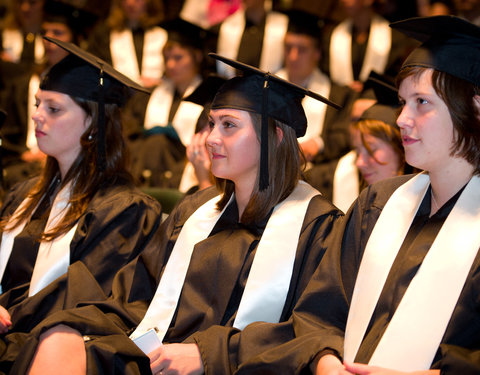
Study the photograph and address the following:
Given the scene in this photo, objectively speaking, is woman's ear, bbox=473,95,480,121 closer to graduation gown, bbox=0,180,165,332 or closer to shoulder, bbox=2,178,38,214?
graduation gown, bbox=0,180,165,332

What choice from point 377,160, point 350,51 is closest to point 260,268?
point 377,160

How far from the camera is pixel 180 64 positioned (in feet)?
17.7

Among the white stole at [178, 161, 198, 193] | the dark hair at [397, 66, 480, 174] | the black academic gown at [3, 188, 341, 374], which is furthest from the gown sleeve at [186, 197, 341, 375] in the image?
the white stole at [178, 161, 198, 193]

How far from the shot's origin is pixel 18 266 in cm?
316

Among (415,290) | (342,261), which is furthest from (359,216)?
(415,290)

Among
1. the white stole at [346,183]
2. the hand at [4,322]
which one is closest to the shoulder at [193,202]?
the hand at [4,322]

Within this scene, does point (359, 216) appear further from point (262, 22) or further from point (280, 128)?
point (262, 22)

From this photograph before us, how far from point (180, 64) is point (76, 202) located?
8.36 ft

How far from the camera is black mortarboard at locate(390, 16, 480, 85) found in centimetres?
222

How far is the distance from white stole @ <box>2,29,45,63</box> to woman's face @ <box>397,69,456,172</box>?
5.30 metres

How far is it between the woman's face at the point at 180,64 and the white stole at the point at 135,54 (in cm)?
74

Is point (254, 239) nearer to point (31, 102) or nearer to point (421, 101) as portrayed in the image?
point (421, 101)

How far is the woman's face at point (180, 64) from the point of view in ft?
17.7

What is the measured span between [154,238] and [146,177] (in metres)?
1.99
